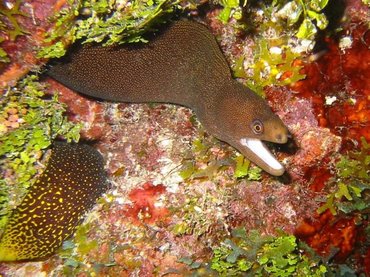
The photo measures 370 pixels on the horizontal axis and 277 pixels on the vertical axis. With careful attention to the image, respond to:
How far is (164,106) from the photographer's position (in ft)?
13.1

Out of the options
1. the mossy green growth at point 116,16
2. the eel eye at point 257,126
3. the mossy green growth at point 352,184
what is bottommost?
the mossy green growth at point 352,184

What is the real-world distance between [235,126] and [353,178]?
1.61 m

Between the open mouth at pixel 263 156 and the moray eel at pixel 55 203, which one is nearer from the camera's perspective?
the open mouth at pixel 263 156

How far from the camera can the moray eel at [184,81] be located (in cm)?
321

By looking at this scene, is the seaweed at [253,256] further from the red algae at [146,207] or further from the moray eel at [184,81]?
the moray eel at [184,81]

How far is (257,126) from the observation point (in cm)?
312

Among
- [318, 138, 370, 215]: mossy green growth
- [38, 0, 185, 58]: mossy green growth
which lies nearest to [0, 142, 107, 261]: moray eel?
[38, 0, 185, 58]: mossy green growth

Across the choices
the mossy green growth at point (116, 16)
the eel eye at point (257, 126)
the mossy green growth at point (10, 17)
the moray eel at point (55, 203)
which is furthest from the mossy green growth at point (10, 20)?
the eel eye at point (257, 126)

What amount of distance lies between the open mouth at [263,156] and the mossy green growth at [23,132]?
166 cm

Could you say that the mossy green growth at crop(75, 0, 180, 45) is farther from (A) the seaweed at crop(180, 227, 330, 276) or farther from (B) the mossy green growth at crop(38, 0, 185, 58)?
(A) the seaweed at crop(180, 227, 330, 276)

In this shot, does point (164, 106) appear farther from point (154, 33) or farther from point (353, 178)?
point (353, 178)

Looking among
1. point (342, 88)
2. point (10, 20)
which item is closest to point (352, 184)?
point (342, 88)

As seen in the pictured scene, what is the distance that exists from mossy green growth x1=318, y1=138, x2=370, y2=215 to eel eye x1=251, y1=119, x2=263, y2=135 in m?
1.20

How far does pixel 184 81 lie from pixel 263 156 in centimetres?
118
